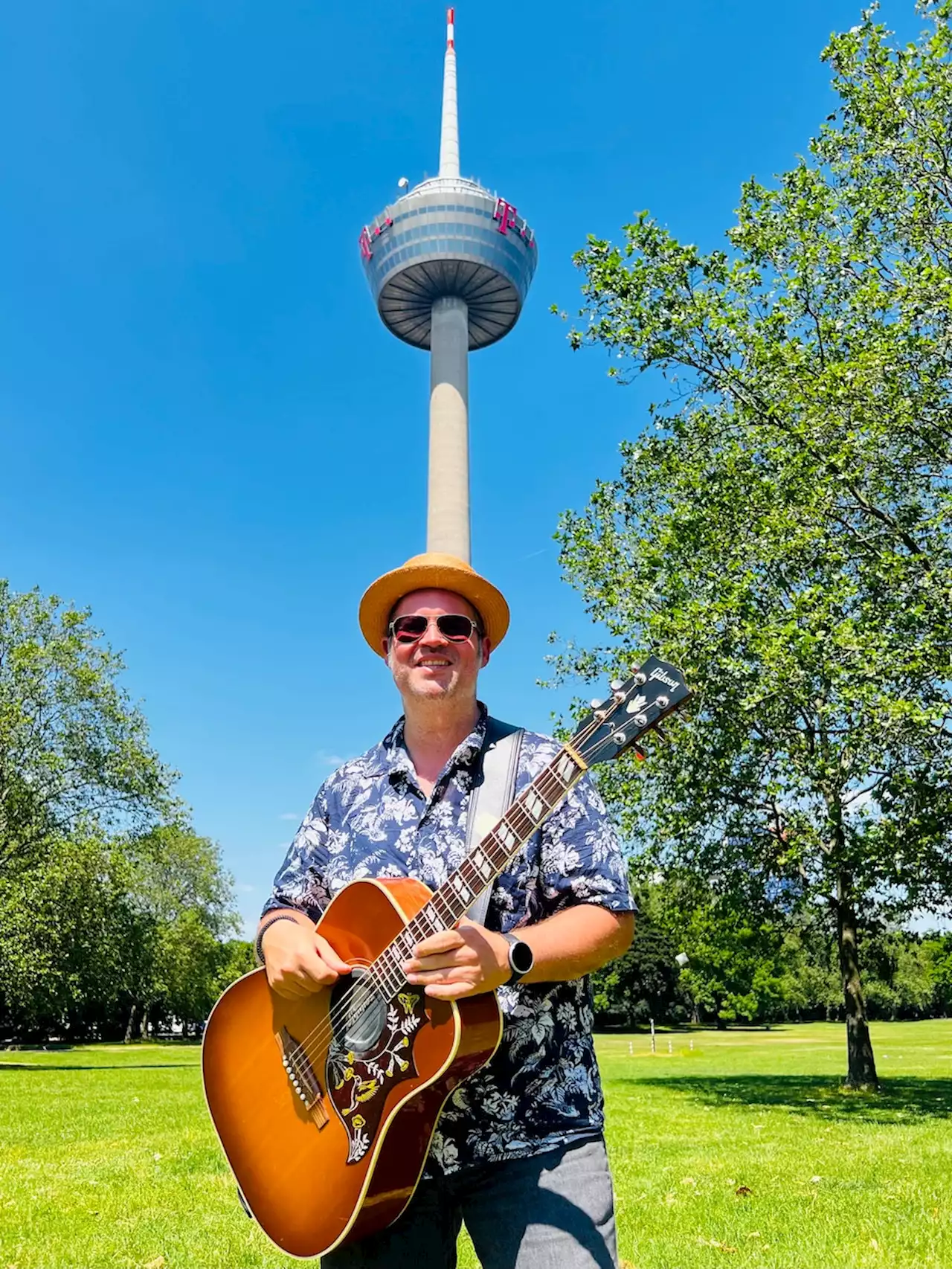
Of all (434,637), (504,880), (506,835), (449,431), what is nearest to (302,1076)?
(504,880)

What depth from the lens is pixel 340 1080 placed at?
285 centimetres

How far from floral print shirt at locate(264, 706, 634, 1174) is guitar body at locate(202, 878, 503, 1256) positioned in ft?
0.44

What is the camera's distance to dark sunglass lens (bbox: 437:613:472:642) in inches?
129

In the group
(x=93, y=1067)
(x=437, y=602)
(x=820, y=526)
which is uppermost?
(x=820, y=526)

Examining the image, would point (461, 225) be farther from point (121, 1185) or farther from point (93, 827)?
point (121, 1185)

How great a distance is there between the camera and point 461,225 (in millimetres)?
63406

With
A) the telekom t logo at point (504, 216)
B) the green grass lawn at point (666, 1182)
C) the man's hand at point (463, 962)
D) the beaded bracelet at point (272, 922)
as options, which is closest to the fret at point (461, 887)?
the man's hand at point (463, 962)

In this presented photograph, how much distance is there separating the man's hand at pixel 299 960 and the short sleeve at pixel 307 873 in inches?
5.5

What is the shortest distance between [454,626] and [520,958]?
48.9 inches

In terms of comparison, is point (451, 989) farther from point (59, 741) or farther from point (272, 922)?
point (59, 741)

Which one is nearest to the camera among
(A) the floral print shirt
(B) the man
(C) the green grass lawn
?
(B) the man

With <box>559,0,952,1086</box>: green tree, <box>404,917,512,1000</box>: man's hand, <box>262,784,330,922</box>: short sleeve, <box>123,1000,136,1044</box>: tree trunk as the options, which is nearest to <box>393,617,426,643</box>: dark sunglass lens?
<box>262,784,330,922</box>: short sleeve

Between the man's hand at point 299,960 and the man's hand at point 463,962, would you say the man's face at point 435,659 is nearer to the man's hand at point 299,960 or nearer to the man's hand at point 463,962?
the man's hand at point 299,960

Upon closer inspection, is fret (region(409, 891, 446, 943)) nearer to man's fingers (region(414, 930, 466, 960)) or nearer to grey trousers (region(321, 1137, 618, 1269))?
man's fingers (region(414, 930, 466, 960))
